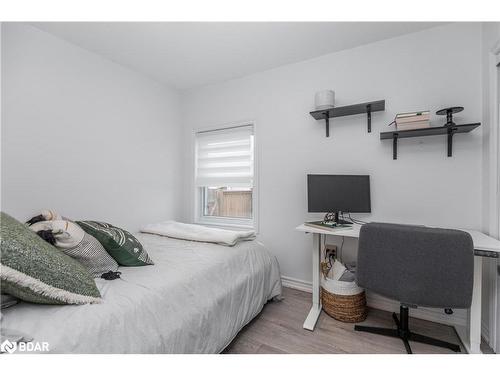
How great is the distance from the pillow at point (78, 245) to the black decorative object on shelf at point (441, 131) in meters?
2.35

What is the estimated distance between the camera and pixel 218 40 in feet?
6.95

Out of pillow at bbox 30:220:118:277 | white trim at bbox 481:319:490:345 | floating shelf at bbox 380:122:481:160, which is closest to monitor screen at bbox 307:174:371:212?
floating shelf at bbox 380:122:481:160

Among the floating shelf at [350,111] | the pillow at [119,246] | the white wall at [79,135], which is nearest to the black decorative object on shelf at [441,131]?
the floating shelf at [350,111]

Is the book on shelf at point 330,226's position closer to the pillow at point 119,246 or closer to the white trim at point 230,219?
the white trim at point 230,219

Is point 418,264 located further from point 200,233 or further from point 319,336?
point 200,233

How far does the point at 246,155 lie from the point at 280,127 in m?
0.55

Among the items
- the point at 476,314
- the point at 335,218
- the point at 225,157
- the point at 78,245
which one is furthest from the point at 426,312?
the point at 78,245

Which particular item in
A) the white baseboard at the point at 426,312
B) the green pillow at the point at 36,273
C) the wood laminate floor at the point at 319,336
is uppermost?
the green pillow at the point at 36,273

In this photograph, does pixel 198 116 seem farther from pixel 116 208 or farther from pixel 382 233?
pixel 382 233

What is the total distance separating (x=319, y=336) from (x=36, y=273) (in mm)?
1777

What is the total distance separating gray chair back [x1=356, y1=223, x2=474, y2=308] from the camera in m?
1.25

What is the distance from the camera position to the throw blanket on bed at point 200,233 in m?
2.05

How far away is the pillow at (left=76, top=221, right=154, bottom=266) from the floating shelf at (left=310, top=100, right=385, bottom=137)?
1.95 m
